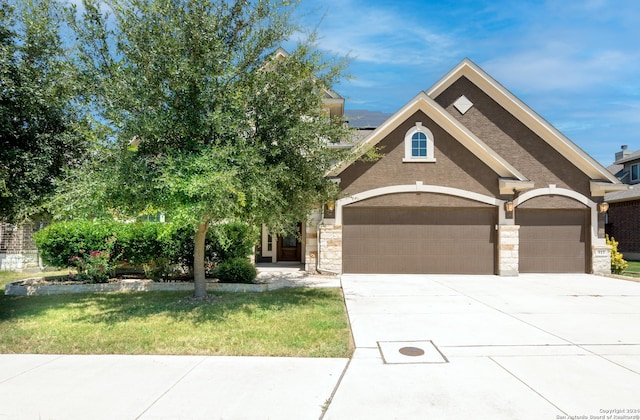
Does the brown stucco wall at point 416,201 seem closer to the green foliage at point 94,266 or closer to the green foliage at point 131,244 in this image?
the green foliage at point 131,244

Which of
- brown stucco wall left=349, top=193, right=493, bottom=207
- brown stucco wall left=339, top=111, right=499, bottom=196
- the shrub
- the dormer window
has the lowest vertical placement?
the shrub

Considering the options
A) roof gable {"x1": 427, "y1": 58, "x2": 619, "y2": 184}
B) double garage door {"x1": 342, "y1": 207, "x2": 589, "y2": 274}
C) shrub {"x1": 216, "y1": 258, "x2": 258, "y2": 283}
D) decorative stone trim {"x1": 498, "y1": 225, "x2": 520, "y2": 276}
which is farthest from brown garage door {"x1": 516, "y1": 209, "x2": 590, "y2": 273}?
shrub {"x1": 216, "y1": 258, "x2": 258, "y2": 283}

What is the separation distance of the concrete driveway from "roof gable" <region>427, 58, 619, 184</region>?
5.27 meters

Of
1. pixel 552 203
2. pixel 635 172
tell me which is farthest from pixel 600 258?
pixel 635 172

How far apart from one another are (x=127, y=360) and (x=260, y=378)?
6.13 ft

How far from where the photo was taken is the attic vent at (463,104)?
14414mm

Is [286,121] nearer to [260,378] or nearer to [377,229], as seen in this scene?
[260,378]

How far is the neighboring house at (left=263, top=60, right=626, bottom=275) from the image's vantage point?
12555 mm

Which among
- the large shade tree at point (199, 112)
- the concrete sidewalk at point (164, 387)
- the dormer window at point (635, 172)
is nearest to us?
the concrete sidewalk at point (164, 387)

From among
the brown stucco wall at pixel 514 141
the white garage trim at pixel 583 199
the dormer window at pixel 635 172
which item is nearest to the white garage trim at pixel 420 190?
the white garage trim at pixel 583 199

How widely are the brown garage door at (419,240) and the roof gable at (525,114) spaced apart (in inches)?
133

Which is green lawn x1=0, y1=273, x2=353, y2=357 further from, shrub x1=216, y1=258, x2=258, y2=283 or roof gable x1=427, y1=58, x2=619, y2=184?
roof gable x1=427, y1=58, x2=619, y2=184

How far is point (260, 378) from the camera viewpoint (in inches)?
169

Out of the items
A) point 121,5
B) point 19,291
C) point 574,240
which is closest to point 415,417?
point 121,5
